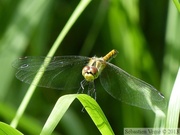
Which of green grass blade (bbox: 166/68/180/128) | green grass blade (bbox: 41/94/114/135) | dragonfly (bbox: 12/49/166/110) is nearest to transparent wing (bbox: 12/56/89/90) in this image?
dragonfly (bbox: 12/49/166/110)

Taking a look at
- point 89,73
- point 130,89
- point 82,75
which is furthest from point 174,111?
point 82,75

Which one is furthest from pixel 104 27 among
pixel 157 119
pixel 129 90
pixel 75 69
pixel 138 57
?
pixel 157 119

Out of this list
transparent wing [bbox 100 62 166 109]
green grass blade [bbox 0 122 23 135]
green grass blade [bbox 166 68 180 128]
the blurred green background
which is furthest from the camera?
the blurred green background

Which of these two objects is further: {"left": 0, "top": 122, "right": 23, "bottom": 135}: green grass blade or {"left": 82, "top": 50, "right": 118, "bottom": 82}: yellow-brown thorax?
{"left": 82, "top": 50, "right": 118, "bottom": 82}: yellow-brown thorax

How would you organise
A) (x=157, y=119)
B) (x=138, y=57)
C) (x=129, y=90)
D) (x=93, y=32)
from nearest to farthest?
1. (x=157, y=119)
2. (x=129, y=90)
3. (x=138, y=57)
4. (x=93, y=32)

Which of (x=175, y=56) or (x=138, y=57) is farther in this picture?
(x=138, y=57)

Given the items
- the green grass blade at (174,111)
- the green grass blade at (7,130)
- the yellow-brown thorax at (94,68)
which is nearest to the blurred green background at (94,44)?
the yellow-brown thorax at (94,68)

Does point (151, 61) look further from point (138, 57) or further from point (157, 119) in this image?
point (157, 119)

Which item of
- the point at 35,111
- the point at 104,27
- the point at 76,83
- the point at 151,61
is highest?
the point at 104,27

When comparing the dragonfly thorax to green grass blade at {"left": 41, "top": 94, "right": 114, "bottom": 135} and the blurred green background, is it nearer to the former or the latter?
the blurred green background
